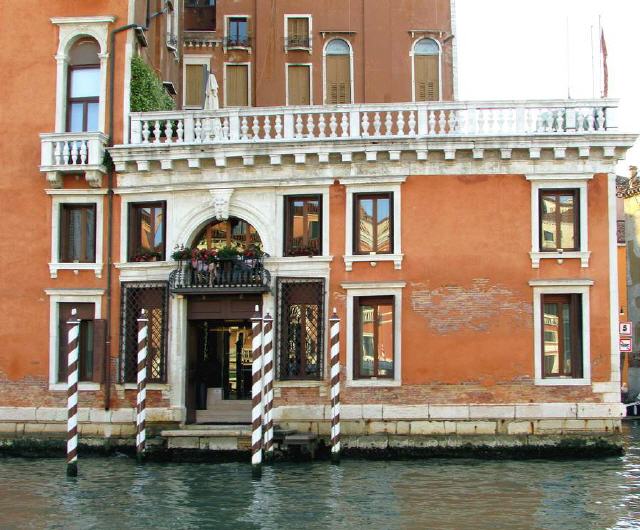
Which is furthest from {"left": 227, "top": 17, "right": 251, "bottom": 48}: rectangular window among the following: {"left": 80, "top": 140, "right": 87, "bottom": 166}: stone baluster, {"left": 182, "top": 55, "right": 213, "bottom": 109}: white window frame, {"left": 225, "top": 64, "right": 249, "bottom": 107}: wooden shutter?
{"left": 80, "top": 140, "right": 87, "bottom": 166}: stone baluster

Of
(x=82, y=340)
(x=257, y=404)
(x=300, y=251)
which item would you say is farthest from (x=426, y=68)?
(x=257, y=404)

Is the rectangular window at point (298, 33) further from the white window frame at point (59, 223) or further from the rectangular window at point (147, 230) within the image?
the white window frame at point (59, 223)

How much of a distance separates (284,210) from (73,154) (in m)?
4.00

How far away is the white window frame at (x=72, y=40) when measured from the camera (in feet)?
62.6

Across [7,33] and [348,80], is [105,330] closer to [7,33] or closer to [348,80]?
[7,33]

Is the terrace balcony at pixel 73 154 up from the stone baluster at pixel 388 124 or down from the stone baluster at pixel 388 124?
down

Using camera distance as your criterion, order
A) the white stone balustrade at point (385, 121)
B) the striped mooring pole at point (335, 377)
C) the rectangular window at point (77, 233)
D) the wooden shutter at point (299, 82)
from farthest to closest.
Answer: the wooden shutter at point (299, 82) < the rectangular window at point (77, 233) < the white stone balustrade at point (385, 121) < the striped mooring pole at point (335, 377)

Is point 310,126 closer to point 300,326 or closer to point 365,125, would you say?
point 365,125

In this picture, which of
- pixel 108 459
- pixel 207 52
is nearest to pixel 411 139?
pixel 108 459

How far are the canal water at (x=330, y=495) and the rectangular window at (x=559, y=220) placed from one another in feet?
12.4

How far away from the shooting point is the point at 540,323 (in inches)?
700

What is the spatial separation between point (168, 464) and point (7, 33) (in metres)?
8.77

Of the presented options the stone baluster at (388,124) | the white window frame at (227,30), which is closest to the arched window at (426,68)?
the white window frame at (227,30)

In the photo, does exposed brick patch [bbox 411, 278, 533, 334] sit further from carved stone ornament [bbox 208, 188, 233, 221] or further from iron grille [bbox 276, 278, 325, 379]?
carved stone ornament [bbox 208, 188, 233, 221]
